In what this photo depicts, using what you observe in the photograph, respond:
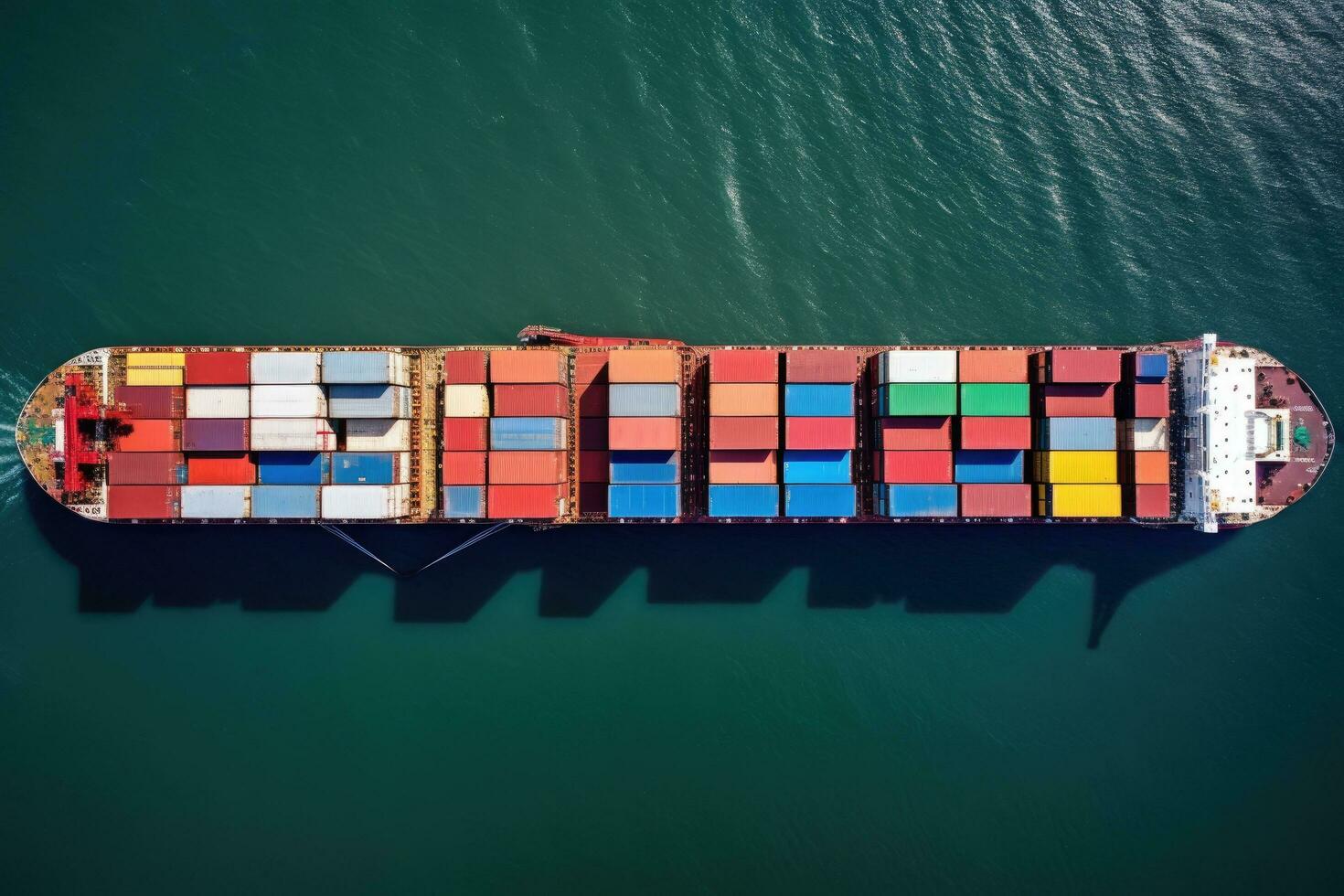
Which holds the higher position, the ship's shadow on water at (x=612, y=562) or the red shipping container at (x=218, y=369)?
the red shipping container at (x=218, y=369)

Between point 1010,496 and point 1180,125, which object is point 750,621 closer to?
point 1010,496

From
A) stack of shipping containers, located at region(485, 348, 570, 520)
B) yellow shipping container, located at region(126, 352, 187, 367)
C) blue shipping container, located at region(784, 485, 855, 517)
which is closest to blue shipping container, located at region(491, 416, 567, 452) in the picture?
stack of shipping containers, located at region(485, 348, 570, 520)

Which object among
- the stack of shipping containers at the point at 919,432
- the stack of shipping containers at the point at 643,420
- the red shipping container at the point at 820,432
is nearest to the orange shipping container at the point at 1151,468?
the stack of shipping containers at the point at 919,432

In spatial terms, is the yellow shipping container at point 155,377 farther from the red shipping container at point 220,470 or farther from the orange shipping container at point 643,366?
the orange shipping container at point 643,366

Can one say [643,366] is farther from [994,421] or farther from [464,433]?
[994,421]

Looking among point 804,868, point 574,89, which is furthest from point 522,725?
point 574,89
